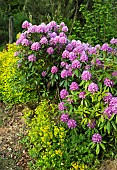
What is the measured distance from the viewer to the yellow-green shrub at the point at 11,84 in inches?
204

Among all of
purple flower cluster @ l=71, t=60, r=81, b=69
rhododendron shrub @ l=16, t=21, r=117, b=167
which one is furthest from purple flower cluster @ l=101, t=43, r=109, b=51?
purple flower cluster @ l=71, t=60, r=81, b=69

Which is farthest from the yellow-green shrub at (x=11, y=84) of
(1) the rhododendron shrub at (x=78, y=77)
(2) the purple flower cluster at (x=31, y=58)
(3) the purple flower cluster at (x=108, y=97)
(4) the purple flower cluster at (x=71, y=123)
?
(3) the purple flower cluster at (x=108, y=97)

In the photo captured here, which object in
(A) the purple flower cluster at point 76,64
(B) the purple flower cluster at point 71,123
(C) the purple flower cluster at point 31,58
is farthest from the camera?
(C) the purple flower cluster at point 31,58

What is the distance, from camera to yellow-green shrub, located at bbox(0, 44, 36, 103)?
519 cm

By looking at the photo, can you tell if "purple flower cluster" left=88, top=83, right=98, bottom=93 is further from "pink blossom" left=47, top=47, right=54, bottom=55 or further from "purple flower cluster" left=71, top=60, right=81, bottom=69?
"pink blossom" left=47, top=47, right=54, bottom=55

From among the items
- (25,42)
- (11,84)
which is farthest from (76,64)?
(11,84)

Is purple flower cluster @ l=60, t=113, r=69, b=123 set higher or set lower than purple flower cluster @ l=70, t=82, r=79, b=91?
lower

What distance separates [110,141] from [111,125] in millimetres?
268

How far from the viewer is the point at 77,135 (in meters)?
4.06

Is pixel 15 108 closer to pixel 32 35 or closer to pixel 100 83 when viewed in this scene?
pixel 32 35

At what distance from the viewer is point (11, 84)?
210 inches

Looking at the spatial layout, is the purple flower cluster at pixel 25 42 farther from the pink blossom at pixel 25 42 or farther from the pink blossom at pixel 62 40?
the pink blossom at pixel 62 40

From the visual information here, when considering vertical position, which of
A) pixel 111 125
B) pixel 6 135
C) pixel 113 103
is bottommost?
pixel 6 135

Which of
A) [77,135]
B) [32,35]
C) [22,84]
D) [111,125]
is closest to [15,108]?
[22,84]
